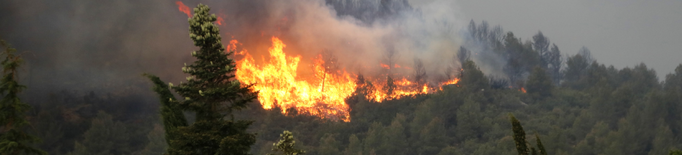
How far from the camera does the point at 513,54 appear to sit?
157m

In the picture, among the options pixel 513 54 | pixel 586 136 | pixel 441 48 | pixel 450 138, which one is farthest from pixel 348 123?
pixel 513 54

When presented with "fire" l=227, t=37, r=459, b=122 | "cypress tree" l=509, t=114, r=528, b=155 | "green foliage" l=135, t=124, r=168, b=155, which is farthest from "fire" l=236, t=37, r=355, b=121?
"cypress tree" l=509, t=114, r=528, b=155

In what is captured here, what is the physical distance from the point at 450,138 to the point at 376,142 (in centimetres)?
1659

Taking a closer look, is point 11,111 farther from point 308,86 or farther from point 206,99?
point 308,86

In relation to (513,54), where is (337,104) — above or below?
below

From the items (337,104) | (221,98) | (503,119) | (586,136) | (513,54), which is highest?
(513,54)

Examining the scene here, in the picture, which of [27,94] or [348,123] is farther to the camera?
[348,123]

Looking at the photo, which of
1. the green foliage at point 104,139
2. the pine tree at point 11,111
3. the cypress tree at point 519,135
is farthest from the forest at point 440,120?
the cypress tree at point 519,135

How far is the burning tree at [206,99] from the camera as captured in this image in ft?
69.8

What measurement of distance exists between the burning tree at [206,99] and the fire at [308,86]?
288ft

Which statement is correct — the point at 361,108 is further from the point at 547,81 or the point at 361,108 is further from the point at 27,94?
the point at 27,94

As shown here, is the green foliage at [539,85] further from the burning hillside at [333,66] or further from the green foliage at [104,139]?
the green foliage at [104,139]

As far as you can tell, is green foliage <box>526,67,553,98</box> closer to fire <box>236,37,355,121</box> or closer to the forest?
the forest

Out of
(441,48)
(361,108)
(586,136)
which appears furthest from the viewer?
(441,48)
